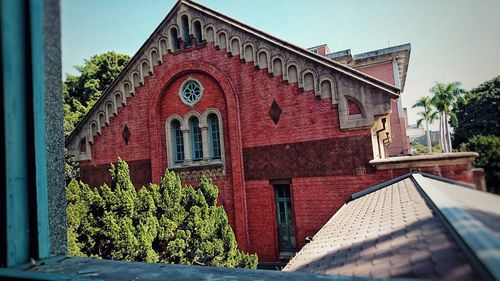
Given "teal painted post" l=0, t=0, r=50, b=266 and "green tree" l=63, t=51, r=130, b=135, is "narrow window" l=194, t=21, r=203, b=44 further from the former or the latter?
"teal painted post" l=0, t=0, r=50, b=266

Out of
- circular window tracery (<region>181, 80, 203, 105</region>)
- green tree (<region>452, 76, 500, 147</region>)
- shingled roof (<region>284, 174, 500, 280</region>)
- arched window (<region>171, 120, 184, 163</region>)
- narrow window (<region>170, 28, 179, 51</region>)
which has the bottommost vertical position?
shingled roof (<region>284, 174, 500, 280</region>)

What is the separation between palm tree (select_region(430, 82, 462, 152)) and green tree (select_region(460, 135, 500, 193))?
35 centimetres

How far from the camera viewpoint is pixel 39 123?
1609mm

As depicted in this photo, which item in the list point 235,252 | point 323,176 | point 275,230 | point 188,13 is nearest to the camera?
point 235,252

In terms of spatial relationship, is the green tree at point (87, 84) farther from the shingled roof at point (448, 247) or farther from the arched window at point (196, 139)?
the shingled roof at point (448, 247)

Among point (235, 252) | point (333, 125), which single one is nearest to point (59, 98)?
point (235, 252)

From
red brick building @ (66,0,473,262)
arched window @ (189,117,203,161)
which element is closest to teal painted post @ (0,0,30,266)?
red brick building @ (66,0,473,262)

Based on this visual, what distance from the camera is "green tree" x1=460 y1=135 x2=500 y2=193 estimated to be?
1.16 metres

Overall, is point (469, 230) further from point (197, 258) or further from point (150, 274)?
point (197, 258)

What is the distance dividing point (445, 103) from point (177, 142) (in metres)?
9.30

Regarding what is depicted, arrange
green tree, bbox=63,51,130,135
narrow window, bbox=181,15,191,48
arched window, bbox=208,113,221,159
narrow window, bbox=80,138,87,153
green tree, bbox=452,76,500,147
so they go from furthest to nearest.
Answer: green tree, bbox=63,51,130,135 < narrow window, bbox=80,138,87,153 < narrow window, bbox=181,15,191,48 < arched window, bbox=208,113,221,159 < green tree, bbox=452,76,500,147

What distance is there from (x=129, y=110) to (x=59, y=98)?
9321mm

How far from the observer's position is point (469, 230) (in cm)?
115

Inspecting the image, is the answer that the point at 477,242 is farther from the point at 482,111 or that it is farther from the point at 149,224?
the point at 149,224
